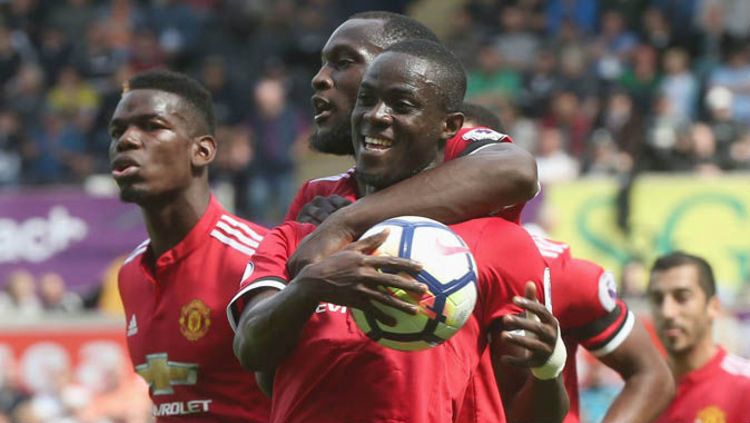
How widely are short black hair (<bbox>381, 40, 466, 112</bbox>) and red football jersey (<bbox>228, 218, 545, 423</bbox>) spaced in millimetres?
376

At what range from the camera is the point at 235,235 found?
6.27 meters

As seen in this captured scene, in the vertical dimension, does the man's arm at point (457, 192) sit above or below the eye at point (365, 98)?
below

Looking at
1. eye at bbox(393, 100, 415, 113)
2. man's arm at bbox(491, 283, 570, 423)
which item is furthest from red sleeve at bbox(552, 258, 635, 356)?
eye at bbox(393, 100, 415, 113)

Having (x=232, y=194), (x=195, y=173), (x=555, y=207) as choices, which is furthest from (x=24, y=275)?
(x=195, y=173)

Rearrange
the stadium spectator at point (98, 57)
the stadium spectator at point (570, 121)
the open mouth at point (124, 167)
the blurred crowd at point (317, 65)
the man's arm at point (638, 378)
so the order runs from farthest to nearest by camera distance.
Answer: the stadium spectator at point (98, 57)
the stadium spectator at point (570, 121)
the blurred crowd at point (317, 65)
the open mouth at point (124, 167)
the man's arm at point (638, 378)

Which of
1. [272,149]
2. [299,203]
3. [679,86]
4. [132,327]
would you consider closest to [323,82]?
[299,203]

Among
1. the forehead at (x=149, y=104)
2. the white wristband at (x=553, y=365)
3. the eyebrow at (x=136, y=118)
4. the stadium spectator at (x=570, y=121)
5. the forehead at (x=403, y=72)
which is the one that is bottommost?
the white wristband at (x=553, y=365)

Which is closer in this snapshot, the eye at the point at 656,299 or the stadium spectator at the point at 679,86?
the eye at the point at 656,299

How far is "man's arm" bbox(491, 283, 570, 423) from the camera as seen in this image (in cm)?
423

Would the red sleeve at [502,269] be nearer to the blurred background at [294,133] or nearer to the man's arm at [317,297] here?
the man's arm at [317,297]

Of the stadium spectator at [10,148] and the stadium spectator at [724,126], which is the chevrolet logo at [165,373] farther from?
the stadium spectator at [10,148]

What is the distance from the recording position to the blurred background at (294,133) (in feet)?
41.6

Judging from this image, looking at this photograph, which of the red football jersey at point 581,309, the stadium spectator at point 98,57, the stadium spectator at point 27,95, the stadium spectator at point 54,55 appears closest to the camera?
the red football jersey at point 581,309

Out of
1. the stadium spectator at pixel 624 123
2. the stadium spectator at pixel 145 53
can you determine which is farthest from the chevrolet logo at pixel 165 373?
the stadium spectator at pixel 145 53
